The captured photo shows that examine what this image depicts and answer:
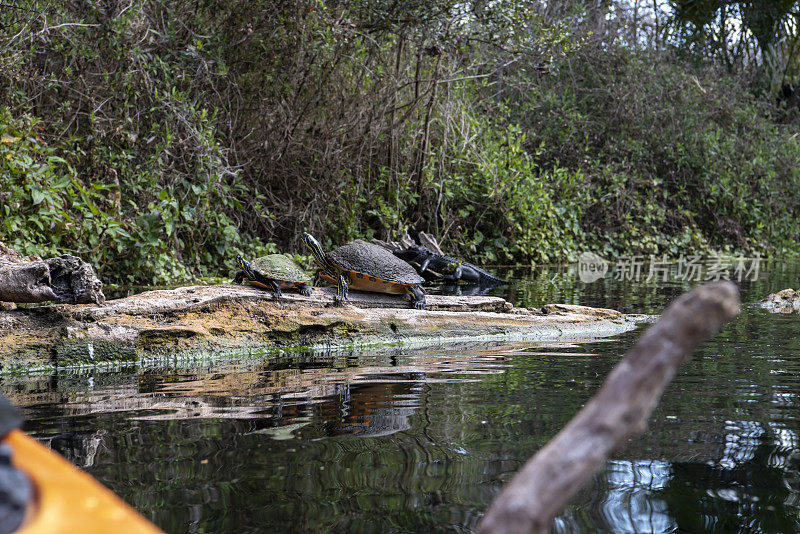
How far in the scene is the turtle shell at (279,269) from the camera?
5297 mm

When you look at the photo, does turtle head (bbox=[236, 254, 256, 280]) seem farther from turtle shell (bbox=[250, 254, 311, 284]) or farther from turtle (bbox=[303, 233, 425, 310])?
turtle (bbox=[303, 233, 425, 310])

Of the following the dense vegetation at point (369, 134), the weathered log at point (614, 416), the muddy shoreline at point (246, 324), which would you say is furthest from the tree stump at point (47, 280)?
the weathered log at point (614, 416)

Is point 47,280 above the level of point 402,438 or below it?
above

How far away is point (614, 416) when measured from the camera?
0.92m

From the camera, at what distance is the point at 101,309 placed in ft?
15.1

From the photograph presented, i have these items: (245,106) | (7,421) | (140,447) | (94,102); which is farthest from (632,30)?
(7,421)

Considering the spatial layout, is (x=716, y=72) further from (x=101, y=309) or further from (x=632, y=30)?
(x=101, y=309)

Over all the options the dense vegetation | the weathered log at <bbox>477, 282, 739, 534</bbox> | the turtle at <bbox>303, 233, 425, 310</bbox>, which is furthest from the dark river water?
the dense vegetation

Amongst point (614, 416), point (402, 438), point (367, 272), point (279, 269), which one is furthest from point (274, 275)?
point (614, 416)

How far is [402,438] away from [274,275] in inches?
102

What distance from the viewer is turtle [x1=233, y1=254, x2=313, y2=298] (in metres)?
5.30

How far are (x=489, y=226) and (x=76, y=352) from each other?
1056 cm

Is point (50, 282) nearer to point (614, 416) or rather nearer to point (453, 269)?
point (614, 416)

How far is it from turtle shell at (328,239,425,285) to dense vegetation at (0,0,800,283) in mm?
3789
